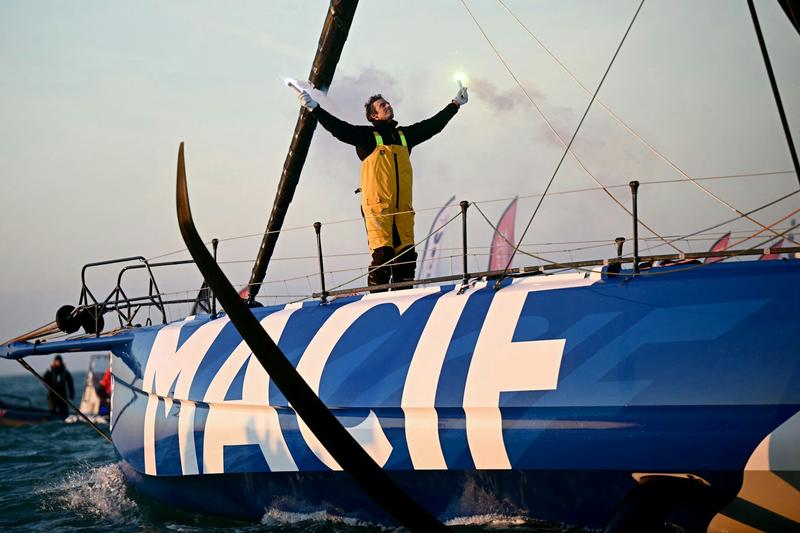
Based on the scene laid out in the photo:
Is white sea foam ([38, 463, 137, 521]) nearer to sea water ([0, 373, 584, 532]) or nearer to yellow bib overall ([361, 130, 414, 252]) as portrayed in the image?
sea water ([0, 373, 584, 532])

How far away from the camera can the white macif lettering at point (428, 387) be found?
5.60m

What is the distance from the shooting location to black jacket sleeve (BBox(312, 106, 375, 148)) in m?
7.12

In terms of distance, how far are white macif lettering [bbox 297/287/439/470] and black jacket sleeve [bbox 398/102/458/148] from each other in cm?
164

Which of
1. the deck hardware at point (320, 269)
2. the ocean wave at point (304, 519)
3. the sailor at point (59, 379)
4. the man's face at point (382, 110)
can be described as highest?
the man's face at point (382, 110)

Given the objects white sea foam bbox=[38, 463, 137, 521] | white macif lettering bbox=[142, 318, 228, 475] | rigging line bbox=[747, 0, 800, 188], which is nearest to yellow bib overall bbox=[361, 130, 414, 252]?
white macif lettering bbox=[142, 318, 228, 475]

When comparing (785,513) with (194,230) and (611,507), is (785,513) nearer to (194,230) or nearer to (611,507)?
(611,507)

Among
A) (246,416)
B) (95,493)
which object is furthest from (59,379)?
(246,416)

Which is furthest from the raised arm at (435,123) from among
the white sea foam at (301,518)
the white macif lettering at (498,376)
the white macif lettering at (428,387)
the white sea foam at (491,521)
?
the white sea foam at (491,521)

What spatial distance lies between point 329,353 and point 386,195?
4.65 feet

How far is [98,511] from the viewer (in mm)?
8086

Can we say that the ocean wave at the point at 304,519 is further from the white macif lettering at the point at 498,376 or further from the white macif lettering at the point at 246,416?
the white macif lettering at the point at 498,376

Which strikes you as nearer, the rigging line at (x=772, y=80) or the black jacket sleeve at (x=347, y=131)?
the rigging line at (x=772, y=80)

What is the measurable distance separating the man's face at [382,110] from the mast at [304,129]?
1121 mm

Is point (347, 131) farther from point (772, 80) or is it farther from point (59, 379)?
point (59, 379)
